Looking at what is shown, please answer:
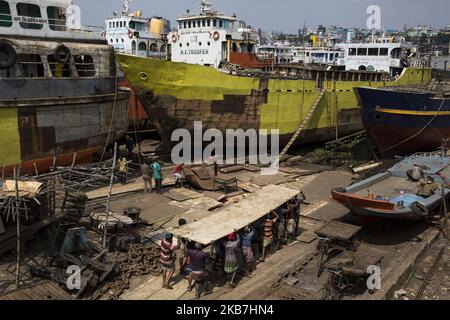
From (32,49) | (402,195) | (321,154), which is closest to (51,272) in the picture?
(32,49)

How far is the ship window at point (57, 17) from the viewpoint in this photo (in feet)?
47.9

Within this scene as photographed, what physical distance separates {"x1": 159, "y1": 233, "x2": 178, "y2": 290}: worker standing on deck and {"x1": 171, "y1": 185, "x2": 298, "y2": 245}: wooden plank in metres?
0.23

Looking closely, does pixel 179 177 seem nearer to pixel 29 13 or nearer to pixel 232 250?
pixel 232 250

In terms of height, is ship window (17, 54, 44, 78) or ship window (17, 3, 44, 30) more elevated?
ship window (17, 3, 44, 30)

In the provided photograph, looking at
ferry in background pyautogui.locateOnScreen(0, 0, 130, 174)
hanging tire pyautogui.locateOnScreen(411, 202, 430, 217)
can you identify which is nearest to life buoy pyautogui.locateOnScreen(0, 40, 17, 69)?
ferry in background pyautogui.locateOnScreen(0, 0, 130, 174)

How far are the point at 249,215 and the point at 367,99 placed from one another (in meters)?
10.9

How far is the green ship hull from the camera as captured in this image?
1598 cm

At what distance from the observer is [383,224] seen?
1109 centimetres

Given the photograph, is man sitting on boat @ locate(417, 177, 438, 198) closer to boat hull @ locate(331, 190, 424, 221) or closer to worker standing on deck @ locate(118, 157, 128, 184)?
boat hull @ locate(331, 190, 424, 221)

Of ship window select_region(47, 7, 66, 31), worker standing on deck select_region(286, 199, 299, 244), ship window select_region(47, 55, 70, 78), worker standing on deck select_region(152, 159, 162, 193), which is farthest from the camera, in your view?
ship window select_region(47, 7, 66, 31)

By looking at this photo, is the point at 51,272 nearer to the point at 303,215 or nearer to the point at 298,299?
the point at 298,299

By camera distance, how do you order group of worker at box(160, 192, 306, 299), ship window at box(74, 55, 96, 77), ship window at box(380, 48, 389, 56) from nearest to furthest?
group of worker at box(160, 192, 306, 299)
ship window at box(74, 55, 96, 77)
ship window at box(380, 48, 389, 56)

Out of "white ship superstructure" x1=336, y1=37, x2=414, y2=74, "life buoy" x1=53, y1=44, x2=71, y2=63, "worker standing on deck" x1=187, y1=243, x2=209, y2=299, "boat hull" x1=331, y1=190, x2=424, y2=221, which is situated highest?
"white ship superstructure" x1=336, y1=37, x2=414, y2=74

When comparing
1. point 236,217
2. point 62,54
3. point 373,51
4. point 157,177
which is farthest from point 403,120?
point 62,54
